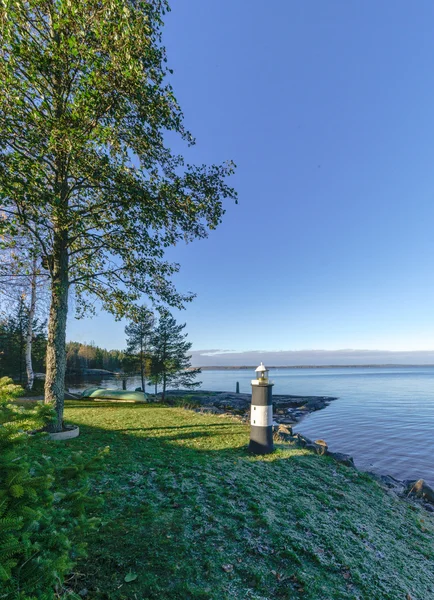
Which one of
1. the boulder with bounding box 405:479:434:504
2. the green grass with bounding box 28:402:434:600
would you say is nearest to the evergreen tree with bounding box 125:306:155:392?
the green grass with bounding box 28:402:434:600

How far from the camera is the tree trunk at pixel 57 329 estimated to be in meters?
7.05

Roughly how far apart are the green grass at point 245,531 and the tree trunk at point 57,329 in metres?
1.46

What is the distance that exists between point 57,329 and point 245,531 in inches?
237

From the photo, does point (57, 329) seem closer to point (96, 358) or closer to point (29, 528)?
point (29, 528)

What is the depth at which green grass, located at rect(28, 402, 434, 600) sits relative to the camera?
2.53 m

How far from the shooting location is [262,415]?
20.7 ft

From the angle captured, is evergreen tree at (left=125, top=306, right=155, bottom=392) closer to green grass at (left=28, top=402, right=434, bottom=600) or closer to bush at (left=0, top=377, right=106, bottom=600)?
green grass at (left=28, top=402, right=434, bottom=600)

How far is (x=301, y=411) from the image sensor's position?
24797mm

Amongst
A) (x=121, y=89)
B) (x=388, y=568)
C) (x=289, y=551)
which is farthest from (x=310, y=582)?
(x=121, y=89)

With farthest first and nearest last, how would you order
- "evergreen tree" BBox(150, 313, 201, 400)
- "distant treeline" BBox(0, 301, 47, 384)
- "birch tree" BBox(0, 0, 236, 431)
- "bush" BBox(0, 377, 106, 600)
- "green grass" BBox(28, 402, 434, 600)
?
"distant treeline" BBox(0, 301, 47, 384)
"evergreen tree" BBox(150, 313, 201, 400)
"birch tree" BBox(0, 0, 236, 431)
"green grass" BBox(28, 402, 434, 600)
"bush" BBox(0, 377, 106, 600)

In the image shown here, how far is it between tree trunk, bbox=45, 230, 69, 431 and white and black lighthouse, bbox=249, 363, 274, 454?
4.54m

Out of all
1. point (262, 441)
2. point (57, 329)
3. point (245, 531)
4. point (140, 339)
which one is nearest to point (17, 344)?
point (140, 339)

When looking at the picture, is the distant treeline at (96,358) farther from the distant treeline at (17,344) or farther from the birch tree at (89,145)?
the birch tree at (89,145)

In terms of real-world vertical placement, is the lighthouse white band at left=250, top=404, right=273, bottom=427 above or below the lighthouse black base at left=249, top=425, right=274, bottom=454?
above
